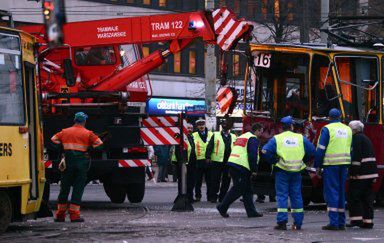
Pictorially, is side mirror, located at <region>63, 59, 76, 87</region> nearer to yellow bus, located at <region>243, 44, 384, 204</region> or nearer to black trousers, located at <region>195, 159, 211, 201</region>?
yellow bus, located at <region>243, 44, 384, 204</region>

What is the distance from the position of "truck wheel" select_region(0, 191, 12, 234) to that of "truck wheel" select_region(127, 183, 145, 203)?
23.2 ft

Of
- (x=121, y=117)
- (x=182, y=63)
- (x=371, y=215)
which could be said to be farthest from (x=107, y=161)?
(x=182, y=63)

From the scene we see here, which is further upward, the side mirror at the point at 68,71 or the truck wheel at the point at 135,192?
the side mirror at the point at 68,71

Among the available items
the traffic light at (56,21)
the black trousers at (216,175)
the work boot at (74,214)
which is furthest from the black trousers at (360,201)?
the traffic light at (56,21)

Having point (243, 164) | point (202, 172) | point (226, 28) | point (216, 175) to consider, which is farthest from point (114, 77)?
point (243, 164)

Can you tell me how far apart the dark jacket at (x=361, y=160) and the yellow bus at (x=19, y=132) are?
4734mm

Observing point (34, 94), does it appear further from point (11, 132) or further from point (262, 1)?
point (262, 1)

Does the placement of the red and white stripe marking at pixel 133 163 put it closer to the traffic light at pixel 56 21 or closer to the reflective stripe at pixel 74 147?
the reflective stripe at pixel 74 147

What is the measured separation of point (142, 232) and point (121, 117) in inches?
216

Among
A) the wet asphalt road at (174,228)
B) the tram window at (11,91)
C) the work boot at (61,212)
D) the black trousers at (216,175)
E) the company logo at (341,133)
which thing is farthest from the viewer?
the black trousers at (216,175)

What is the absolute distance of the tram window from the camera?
44.9 feet

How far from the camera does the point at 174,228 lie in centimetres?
1485

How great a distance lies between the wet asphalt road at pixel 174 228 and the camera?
523 inches

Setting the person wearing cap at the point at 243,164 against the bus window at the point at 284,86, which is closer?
the person wearing cap at the point at 243,164
